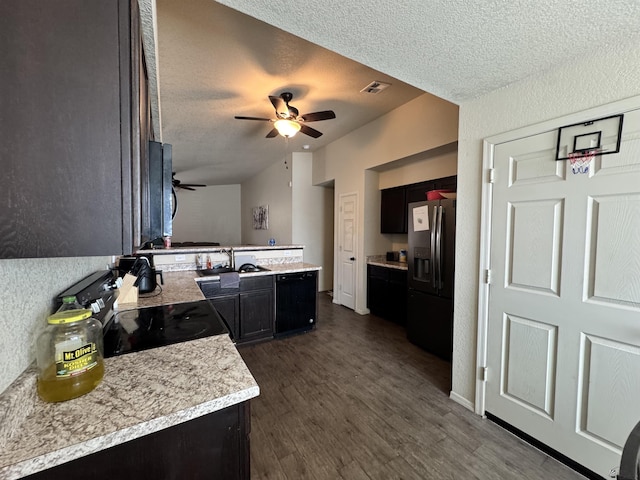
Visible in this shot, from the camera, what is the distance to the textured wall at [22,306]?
672 millimetres

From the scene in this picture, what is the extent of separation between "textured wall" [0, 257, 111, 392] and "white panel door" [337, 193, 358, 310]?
374cm

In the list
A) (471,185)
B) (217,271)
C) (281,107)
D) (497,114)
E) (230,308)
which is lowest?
(230,308)

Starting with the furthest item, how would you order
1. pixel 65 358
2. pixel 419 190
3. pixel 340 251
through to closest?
pixel 340 251, pixel 419 190, pixel 65 358

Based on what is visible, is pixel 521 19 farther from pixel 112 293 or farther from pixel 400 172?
pixel 400 172

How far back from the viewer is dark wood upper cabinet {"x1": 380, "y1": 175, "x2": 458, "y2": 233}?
11.6 ft

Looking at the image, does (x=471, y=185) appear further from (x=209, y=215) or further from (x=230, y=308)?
(x=209, y=215)

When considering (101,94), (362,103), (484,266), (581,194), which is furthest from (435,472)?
(362,103)

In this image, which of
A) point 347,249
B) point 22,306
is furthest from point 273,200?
point 22,306

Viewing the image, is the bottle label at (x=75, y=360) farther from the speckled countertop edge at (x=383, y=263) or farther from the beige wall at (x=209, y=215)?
the beige wall at (x=209, y=215)

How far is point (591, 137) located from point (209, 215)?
8.97 m

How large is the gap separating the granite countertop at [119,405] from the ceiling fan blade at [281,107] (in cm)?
236

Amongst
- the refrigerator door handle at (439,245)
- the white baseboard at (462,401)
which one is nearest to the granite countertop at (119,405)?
the white baseboard at (462,401)

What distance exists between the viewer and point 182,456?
2.55ft

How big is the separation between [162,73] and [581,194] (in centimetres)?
322
